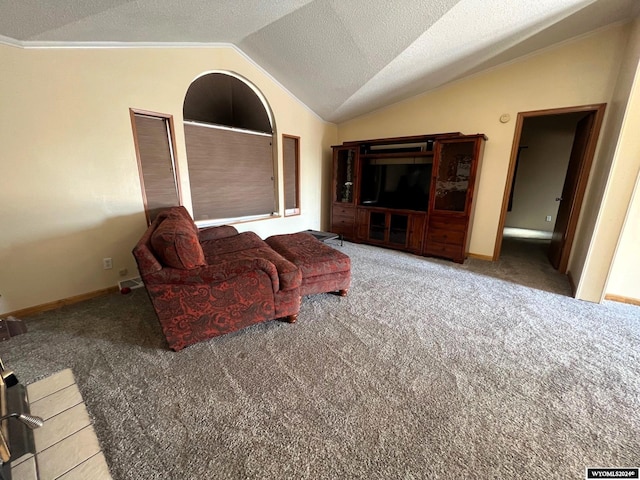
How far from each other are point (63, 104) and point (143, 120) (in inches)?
23.4

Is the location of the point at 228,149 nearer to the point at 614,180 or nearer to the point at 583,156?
the point at 614,180

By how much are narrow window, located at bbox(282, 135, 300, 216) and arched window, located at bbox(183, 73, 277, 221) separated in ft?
Result: 0.82

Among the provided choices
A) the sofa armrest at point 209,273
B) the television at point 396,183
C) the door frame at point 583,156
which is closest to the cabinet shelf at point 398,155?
the television at point 396,183

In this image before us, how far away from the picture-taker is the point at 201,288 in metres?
1.71

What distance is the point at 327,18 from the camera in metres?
2.32

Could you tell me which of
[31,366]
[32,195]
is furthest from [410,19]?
[31,366]

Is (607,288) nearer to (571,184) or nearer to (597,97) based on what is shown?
(571,184)

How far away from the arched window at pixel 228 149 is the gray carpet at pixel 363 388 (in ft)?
5.14

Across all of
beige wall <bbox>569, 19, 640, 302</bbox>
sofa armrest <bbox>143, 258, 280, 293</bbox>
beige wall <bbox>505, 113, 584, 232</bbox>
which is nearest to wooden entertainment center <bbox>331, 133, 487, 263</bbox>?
beige wall <bbox>569, 19, 640, 302</bbox>

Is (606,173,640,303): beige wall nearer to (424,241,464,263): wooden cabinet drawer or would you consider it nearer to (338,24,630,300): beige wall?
(338,24,630,300): beige wall

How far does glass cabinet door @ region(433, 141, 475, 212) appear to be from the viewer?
3367 mm

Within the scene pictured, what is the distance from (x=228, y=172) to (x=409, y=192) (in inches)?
103

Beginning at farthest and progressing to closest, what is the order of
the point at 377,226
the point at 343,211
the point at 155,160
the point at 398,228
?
the point at 343,211 → the point at 377,226 → the point at 398,228 → the point at 155,160

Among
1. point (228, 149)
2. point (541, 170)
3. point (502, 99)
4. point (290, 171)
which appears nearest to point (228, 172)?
Answer: point (228, 149)
